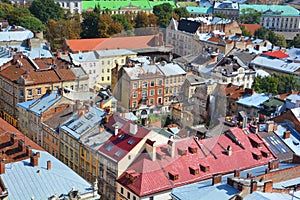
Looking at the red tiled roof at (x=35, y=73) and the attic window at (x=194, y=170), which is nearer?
the attic window at (x=194, y=170)

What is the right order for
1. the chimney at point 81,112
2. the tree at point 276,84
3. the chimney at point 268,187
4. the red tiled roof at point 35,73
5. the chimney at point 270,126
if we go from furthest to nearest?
the tree at point 276,84
the red tiled roof at point 35,73
the chimney at point 81,112
the chimney at point 270,126
the chimney at point 268,187

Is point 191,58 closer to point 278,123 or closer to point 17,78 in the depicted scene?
point 278,123

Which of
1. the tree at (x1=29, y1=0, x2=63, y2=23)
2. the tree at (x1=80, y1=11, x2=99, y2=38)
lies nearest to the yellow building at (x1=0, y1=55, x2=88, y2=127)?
the tree at (x1=80, y1=11, x2=99, y2=38)

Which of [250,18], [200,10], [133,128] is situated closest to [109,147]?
[133,128]

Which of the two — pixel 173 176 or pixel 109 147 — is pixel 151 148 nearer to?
pixel 173 176

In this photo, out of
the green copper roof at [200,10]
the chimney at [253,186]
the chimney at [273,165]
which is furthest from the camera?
the green copper roof at [200,10]

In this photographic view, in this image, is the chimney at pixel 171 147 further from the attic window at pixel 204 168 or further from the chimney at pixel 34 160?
the chimney at pixel 34 160

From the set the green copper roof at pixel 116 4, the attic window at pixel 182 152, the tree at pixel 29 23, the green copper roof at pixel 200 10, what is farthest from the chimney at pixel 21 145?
the green copper roof at pixel 200 10
